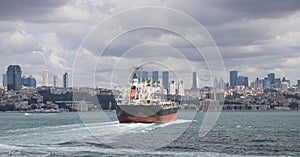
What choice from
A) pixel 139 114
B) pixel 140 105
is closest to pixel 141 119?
pixel 139 114

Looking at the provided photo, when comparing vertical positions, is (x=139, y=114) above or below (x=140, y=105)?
below

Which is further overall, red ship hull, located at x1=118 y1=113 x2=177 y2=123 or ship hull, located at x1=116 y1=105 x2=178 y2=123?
ship hull, located at x1=116 y1=105 x2=178 y2=123

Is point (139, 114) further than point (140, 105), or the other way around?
point (140, 105)

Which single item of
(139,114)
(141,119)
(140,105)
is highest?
(140,105)

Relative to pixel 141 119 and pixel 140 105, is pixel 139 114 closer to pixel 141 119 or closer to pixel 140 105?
pixel 141 119

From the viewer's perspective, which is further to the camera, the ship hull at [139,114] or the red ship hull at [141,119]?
the ship hull at [139,114]

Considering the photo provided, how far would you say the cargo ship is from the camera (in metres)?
108

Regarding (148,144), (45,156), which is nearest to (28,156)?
(45,156)

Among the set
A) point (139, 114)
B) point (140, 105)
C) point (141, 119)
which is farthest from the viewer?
point (140, 105)

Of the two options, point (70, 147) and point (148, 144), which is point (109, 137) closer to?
point (148, 144)

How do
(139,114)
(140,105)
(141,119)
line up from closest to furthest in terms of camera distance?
(141,119) < (139,114) < (140,105)

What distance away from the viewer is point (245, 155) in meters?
56.5

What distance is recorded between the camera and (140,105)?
365 feet

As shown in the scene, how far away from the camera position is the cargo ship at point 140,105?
108 m
